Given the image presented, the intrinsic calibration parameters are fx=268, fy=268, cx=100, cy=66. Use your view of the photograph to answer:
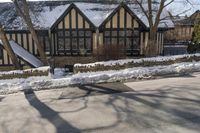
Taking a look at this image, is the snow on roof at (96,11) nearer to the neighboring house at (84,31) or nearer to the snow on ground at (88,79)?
the neighboring house at (84,31)

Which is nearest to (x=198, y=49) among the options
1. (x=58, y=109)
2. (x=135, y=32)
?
(x=135, y=32)

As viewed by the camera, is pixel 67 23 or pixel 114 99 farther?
pixel 67 23

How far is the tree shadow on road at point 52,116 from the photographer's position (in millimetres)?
6320

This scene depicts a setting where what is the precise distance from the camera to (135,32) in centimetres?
2206

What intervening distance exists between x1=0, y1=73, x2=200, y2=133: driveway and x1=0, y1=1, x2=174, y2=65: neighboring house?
1228 centimetres

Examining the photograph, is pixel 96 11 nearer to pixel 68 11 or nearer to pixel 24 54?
pixel 68 11

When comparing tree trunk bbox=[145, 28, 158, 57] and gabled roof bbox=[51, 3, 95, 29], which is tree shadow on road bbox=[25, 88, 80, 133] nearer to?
tree trunk bbox=[145, 28, 158, 57]

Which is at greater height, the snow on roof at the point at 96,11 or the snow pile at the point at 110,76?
the snow on roof at the point at 96,11

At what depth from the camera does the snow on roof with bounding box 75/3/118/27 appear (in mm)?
22297

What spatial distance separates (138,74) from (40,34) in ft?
46.1

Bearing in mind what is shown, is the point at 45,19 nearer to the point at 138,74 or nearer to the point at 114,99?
the point at 138,74

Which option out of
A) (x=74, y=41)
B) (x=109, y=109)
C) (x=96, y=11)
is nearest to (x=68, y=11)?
(x=74, y=41)

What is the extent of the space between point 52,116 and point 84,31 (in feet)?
52.0

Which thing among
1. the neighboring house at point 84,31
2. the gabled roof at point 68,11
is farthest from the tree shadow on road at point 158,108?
the gabled roof at point 68,11
